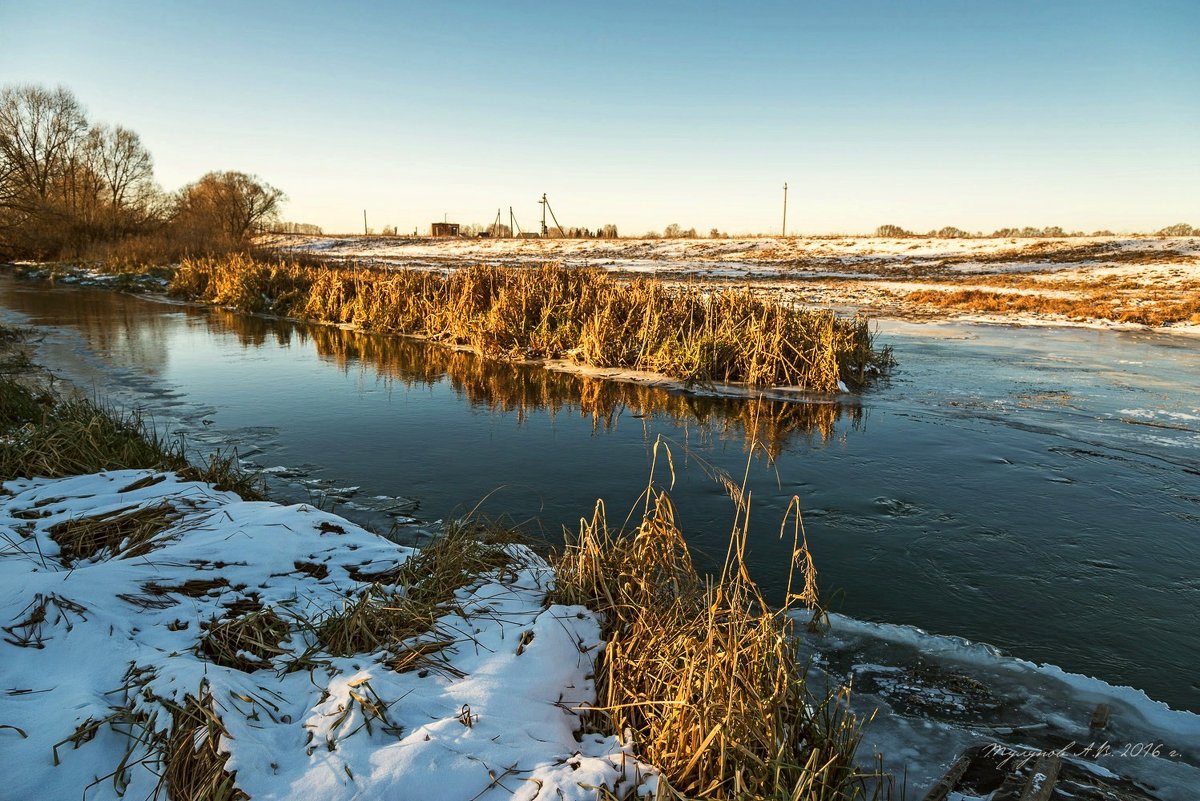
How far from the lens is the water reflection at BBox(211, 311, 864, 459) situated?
25.2 feet

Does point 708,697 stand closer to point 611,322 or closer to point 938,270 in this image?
point 611,322

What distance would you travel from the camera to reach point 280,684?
104 inches

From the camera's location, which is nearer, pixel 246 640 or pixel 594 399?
pixel 246 640

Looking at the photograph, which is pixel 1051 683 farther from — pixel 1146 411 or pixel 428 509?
pixel 1146 411

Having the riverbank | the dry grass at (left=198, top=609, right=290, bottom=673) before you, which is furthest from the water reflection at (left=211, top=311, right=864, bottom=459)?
the dry grass at (left=198, top=609, right=290, bottom=673)

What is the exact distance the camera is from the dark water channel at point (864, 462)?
396 cm

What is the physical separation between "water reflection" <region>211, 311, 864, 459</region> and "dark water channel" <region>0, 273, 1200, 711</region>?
0.19ft

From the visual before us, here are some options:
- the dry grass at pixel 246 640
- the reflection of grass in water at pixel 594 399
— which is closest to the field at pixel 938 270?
the reflection of grass in water at pixel 594 399

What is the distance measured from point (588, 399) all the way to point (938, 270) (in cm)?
2411

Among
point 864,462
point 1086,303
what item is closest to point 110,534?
point 864,462

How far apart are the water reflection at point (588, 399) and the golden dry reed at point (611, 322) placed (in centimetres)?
63

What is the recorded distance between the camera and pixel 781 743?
238cm

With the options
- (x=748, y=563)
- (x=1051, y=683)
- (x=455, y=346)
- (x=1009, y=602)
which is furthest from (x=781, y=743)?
(x=455, y=346)

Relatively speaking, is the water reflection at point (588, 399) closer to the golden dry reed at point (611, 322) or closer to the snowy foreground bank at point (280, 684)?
the golden dry reed at point (611, 322)
